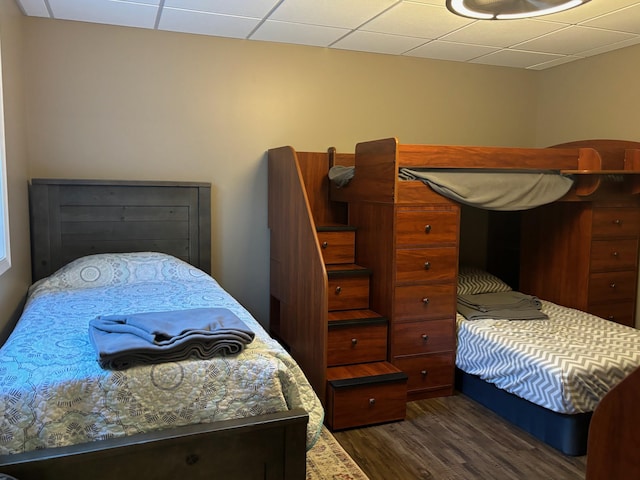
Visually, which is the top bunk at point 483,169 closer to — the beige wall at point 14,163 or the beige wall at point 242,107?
the beige wall at point 242,107

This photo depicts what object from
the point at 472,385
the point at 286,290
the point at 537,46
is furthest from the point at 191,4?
the point at 472,385

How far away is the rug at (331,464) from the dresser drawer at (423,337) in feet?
2.33

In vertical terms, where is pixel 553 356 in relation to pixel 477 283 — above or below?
below

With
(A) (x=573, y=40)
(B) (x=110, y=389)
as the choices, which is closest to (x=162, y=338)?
(B) (x=110, y=389)

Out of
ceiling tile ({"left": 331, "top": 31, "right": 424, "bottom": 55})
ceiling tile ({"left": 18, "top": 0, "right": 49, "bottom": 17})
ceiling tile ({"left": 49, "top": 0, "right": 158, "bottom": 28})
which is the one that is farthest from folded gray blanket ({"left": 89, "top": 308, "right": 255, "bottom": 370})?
ceiling tile ({"left": 331, "top": 31, "right": 424, "bottom": 55})

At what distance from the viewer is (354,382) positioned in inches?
111

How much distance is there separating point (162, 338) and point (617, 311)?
10.2 ft

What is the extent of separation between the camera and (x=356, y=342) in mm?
3049

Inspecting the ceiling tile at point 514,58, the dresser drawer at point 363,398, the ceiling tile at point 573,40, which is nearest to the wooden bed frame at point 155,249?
the dresser drawer at point 363,398

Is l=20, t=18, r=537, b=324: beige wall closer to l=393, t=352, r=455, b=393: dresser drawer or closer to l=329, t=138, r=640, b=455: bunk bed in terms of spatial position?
l=329, t=138, r=640, b=455: bunk bed

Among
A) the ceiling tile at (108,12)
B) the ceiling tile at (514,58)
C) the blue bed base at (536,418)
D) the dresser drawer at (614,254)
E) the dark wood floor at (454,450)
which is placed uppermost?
the ceiling tile at (108,12)

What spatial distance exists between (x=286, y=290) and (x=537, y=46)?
7.97 ft

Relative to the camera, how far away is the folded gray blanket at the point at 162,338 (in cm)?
174

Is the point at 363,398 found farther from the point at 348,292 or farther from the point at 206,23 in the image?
the point at 206,23
